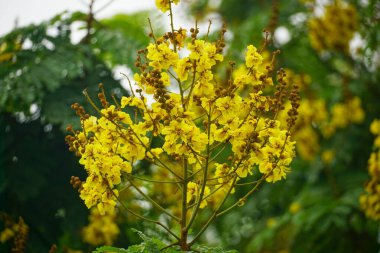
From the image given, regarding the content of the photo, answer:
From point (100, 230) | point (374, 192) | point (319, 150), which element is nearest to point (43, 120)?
point (100, 230)

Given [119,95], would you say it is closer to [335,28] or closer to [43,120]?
[43,120]

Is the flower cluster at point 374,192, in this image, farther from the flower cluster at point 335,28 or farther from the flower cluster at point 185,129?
the flower cluster at point 335,28

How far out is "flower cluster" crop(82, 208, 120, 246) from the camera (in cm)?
360

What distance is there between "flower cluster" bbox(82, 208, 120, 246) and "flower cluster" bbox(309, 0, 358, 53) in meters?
3.11

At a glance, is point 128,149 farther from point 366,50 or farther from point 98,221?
point 366,50

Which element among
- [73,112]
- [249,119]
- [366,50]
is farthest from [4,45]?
[366,50]

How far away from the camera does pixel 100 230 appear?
12.0ft

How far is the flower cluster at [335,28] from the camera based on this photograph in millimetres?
5707

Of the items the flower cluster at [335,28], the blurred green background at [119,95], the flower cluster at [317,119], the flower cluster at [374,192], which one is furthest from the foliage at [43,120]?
the flower cluster at [335,28]

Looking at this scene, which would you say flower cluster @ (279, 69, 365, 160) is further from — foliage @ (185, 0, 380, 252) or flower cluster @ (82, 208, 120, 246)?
flower cluster @ (82, 208, 120, 246)

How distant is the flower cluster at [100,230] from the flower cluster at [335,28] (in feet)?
10.2

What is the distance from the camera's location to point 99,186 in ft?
6.81

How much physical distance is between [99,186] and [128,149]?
19cm

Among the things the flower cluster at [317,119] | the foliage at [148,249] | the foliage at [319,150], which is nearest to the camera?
the foliage at [148,249]
